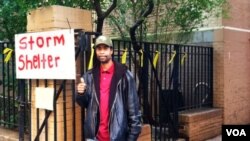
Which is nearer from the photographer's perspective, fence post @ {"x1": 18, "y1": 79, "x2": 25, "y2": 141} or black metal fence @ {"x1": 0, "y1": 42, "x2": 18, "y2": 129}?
fence post @ {"x1": 18, "y1": 79, "x2": 25, "y2": 141}

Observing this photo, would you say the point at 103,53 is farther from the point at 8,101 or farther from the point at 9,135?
the point at 8,101

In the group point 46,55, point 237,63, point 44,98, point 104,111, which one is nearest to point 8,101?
point 44,98

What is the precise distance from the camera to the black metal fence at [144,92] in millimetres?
4242

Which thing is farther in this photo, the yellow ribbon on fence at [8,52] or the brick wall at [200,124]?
the brick wall at [200,124]

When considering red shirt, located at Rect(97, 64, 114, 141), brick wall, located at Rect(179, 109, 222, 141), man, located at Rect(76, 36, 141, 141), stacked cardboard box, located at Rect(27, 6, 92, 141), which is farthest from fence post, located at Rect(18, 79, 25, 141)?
brick wall, located at Rect(179, 109, 222, 141)

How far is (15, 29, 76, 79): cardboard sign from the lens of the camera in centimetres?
392

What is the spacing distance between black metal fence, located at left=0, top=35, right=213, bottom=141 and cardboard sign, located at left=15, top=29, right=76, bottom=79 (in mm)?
162

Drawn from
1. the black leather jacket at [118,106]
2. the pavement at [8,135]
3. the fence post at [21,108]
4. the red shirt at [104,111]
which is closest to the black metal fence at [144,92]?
the fence post at [21,108]

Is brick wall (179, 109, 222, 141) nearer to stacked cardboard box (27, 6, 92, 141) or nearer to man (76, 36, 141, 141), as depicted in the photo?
stacked cardboard box (27, 6, 92, 141)

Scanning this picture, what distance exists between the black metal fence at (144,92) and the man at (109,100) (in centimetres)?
63

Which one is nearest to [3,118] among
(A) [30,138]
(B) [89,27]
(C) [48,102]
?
(A) [30,138]

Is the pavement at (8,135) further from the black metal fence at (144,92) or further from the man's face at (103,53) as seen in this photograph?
the man's face at (103,53)

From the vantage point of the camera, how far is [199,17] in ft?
24.3

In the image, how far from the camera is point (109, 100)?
3486mm
